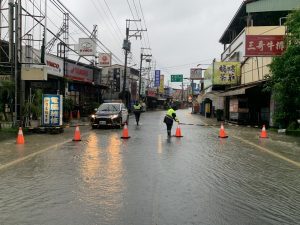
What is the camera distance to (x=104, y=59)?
167ft

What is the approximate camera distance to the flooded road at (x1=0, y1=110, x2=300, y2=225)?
6.19 m

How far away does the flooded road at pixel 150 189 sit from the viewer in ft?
20.3

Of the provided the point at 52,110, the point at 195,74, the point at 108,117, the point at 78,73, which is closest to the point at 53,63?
the point at 108,117

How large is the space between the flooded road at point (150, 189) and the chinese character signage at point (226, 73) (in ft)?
78.7

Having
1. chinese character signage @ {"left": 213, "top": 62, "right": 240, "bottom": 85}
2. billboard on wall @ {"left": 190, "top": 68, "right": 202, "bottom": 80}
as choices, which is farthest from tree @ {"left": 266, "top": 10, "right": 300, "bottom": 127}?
billboard on wall @ {"left": 190, "top": 68, "right": 202, "bottom": 80}

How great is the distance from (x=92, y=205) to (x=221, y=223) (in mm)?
2072

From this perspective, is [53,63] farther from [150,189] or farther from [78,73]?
[150,189]

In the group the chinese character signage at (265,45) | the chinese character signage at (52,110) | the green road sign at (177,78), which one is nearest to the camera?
the chinese character signage at (52,110)

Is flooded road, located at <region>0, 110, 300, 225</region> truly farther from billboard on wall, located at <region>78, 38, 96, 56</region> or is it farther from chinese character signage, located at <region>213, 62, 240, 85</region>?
billboard on wall, located at <region>78, 38, 96, 56</region>

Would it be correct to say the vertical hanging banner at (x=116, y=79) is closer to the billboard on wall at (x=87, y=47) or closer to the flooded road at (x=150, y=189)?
the billboard on wall at (x=87, y=47)

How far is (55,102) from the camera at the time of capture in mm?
22625

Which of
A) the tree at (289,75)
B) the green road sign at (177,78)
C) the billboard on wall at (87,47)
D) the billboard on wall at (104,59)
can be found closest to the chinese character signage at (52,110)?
the tree at (289,75)

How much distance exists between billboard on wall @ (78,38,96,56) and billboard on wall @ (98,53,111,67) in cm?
773

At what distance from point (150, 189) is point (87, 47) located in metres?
36.2
